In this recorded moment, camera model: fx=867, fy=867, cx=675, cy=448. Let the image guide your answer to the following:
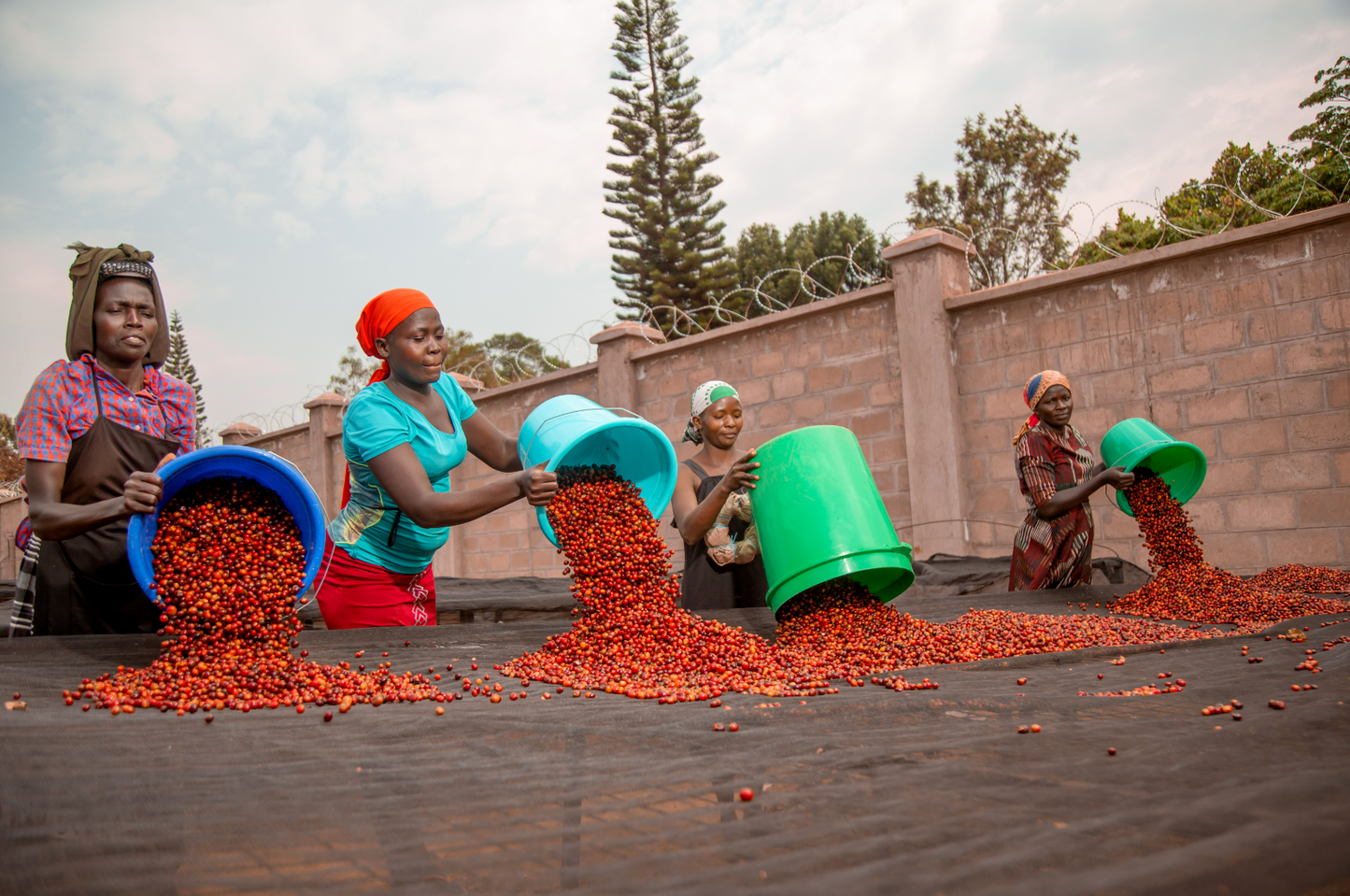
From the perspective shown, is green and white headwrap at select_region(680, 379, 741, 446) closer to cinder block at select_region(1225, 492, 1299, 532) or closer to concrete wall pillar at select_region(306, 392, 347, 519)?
cinder block at select_region(1225, 492, 1299, 532)

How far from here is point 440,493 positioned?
2.43 metres

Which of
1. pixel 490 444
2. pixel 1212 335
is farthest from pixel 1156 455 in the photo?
pixel 490 444

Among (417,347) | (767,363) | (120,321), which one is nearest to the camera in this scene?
(120,321)

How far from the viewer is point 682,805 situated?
114 centimetres

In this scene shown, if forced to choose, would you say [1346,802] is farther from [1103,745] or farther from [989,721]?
[989,721]

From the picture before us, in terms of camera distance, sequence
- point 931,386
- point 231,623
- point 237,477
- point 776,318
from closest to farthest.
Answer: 1. point 231,623
2. point 237,477
3. point 931,386
4. point 776,318

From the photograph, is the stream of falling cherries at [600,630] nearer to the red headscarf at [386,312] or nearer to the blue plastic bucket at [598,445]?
the blue plastic bucket at [598,445]

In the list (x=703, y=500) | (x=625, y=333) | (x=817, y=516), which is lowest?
(x=817, y=516)

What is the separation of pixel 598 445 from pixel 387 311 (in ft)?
2.48

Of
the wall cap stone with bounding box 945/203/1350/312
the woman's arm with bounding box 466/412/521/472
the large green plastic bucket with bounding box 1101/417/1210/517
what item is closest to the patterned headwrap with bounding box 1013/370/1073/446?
the large green plastic bucket with bounding box 1101/417/1210/517

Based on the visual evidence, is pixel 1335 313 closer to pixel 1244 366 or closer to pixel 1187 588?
pixel 1244 366

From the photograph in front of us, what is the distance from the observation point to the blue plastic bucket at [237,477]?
196 cm

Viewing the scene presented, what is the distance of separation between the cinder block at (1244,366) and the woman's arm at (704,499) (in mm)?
3266

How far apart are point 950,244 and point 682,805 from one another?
543 cm
